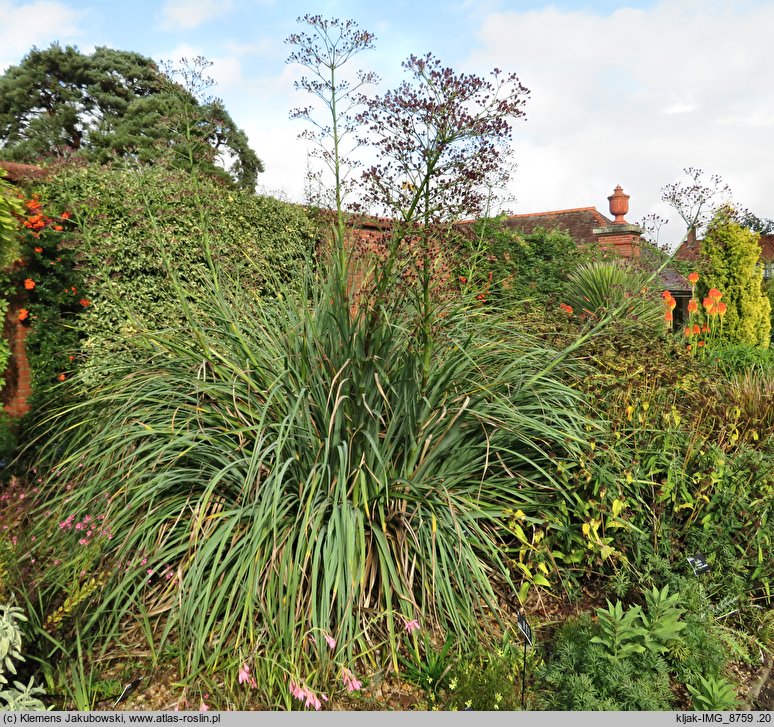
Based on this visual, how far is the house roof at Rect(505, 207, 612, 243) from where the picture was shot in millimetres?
17969

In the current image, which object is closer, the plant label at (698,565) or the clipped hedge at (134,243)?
the plant label at (698,565)

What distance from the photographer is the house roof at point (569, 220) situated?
18.0 meters

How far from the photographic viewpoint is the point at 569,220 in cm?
1878

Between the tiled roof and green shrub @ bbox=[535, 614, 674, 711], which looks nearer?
green shrub @ bbox=[535, 614, 674, 711]

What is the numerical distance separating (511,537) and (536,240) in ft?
23.8

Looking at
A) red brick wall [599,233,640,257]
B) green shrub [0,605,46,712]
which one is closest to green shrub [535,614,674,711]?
green shrub [0,605,46,712]

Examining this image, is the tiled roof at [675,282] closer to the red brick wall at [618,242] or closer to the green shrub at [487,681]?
the red brick wall at [618,242]

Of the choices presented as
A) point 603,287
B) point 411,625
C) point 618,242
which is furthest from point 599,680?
point 618,242

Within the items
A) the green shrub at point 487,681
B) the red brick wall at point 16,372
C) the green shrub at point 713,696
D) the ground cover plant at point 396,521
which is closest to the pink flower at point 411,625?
the ground cover plant at point 396,521

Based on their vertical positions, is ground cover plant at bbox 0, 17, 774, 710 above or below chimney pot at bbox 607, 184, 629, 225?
below

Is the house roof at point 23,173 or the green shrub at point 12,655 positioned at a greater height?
the house roof at point 23,173

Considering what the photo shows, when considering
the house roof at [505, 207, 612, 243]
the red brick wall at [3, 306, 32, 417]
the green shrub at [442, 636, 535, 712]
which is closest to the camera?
the green shrub at [442, 636, 535, 712]

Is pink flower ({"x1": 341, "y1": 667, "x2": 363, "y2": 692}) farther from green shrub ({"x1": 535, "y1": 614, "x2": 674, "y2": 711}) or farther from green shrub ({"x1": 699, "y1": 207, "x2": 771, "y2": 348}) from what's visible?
green shrub ({"x1": 699, "y1": 207, "x2": 771, "y2": 348})

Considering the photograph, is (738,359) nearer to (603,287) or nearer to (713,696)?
(603,287)
